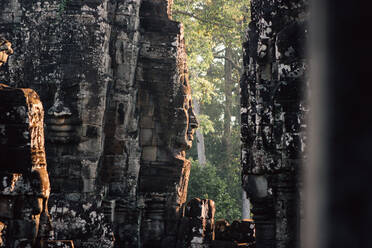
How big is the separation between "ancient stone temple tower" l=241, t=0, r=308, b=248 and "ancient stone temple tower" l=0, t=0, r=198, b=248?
→ 3.47 meters

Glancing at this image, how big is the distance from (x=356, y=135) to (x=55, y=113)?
9.13m

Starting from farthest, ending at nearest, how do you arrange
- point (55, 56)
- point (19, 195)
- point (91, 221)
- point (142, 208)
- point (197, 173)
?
1. point (197, 173)
2. point (142, 208)
3. point (55, 56)
4. point (91, 221)
5. point (19, 195)

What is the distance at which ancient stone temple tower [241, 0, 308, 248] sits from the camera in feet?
18.7

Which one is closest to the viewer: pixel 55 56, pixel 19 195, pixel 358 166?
pixel 358 166

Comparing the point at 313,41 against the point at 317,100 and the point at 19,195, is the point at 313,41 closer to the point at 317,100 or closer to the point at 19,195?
the point at 317,100

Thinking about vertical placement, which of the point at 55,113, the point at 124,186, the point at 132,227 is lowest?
the point at 132,227

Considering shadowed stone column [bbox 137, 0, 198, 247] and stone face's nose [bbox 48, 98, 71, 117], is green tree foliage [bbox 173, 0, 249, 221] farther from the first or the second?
stone face's nose [bbox 48, 98, 71, 117]

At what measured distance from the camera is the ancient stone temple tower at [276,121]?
5699 mm

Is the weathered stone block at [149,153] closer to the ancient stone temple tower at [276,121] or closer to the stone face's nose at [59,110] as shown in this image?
the stone face's nose at [59,110]

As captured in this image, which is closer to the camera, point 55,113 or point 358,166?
point 358,166

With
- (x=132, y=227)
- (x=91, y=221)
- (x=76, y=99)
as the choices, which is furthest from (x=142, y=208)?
(x=76, y=99)

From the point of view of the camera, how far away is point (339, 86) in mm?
328

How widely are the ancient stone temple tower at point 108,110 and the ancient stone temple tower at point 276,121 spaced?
347cm

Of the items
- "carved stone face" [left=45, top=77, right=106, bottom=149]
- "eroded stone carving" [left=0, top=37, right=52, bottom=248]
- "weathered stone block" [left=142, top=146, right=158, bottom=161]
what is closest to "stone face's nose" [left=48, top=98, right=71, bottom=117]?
"carved stone face" [left=45, top=77, right=106, bottom=149]
